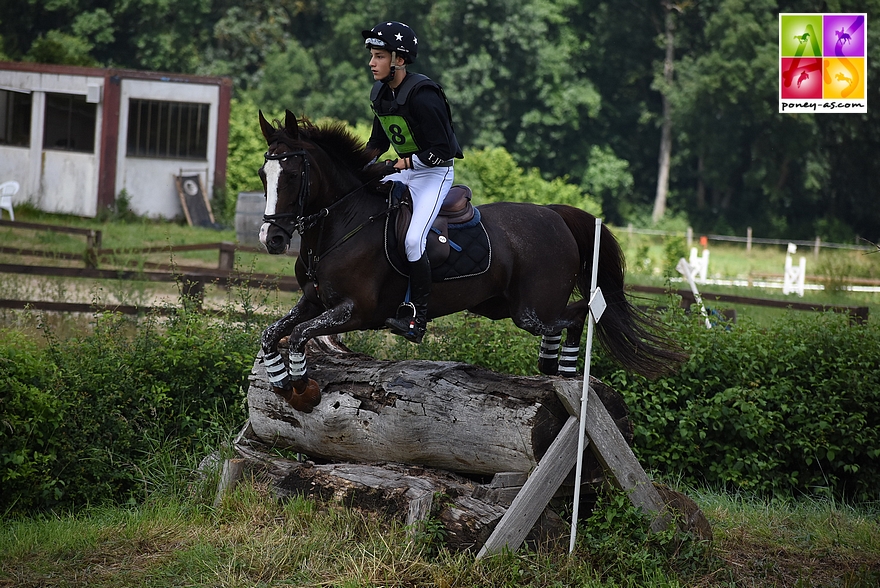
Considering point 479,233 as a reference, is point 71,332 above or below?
below

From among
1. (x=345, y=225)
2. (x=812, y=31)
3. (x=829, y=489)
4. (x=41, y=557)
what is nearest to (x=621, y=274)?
(x=345, y=225)

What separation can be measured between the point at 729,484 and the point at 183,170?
1826 centimetres

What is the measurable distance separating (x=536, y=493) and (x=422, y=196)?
2.02 metres

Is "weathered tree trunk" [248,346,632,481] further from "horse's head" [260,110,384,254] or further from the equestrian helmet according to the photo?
the equestrian helmet

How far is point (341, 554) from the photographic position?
5281 millimetres

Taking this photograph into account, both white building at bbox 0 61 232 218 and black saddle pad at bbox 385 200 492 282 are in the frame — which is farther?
white building at bbox 0 61 232 218

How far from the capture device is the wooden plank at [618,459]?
17.8 feet

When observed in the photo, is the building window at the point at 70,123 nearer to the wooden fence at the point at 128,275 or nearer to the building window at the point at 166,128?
the building window at the point at 166,128

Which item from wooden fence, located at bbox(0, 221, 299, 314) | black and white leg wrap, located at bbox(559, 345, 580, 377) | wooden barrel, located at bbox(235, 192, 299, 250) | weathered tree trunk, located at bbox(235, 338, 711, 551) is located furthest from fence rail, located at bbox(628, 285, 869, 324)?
wooden barrel, located at bbox(235, 192, 299, 250)

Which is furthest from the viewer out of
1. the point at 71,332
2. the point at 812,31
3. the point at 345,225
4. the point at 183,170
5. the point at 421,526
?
the point at 183,170

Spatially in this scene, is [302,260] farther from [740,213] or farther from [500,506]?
[740,213]

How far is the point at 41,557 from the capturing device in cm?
546

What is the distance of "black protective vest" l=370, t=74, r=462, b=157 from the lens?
5.77 m

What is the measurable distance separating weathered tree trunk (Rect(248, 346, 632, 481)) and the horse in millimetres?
279
